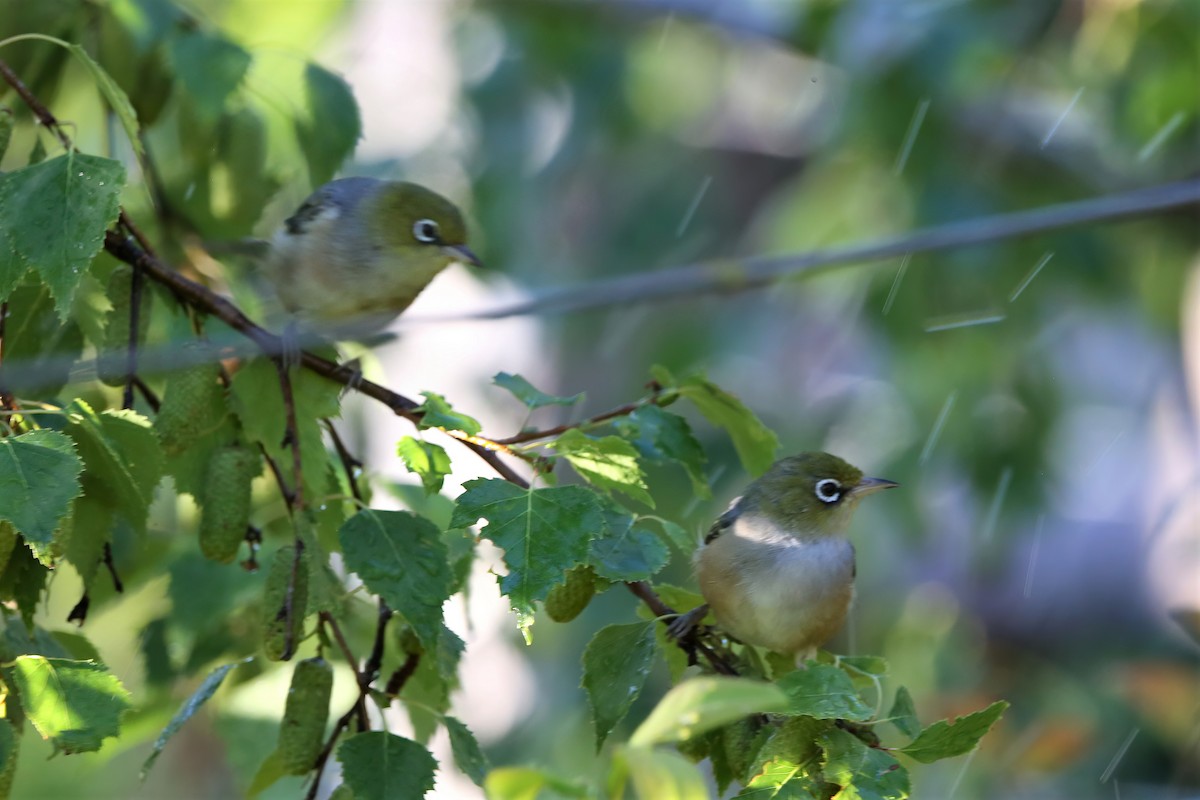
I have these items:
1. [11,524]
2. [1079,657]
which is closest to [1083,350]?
[1079,657]

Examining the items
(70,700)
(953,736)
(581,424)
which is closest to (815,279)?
(581,424)

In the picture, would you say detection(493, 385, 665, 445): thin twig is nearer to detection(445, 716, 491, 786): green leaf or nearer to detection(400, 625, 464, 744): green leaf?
detection(400, 625, 464, 744): green leaf

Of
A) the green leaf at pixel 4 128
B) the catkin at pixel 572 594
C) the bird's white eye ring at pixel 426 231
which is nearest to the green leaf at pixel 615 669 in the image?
the catkin at pixel 572 594

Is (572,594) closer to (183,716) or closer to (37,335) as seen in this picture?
(183,716)

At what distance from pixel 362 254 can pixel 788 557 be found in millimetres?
1217

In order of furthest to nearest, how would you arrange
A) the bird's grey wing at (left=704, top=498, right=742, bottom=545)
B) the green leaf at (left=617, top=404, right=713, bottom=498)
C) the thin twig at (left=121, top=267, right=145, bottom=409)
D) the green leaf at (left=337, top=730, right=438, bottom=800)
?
the bird's grey wing at (left=704, top=498, right=742, bottom=545) → the green leaf at (left=617, top=404, right=713, bottom=498) → the thin twig at (left=121, top=267, right=145, bottom=409) → the green leaf at (left=337, top=730, right=438, bottom=800)

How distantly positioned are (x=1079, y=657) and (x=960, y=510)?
1.29 metres

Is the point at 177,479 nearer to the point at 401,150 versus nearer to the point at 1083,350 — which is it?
the point at 401,150

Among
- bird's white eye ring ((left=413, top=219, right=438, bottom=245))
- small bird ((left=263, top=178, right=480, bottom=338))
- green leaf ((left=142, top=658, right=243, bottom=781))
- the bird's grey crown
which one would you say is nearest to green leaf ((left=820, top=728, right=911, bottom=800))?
green leaf ((left=142, top=658, right=243, bottom=781))

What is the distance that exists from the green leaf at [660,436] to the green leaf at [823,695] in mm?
523

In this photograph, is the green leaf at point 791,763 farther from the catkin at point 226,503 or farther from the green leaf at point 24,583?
the green leaf at point 24,583

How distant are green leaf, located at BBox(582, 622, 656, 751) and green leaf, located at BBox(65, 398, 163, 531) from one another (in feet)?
2.21

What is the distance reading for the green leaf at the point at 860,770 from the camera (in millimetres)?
1622

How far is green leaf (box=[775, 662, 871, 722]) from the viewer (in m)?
1.58
